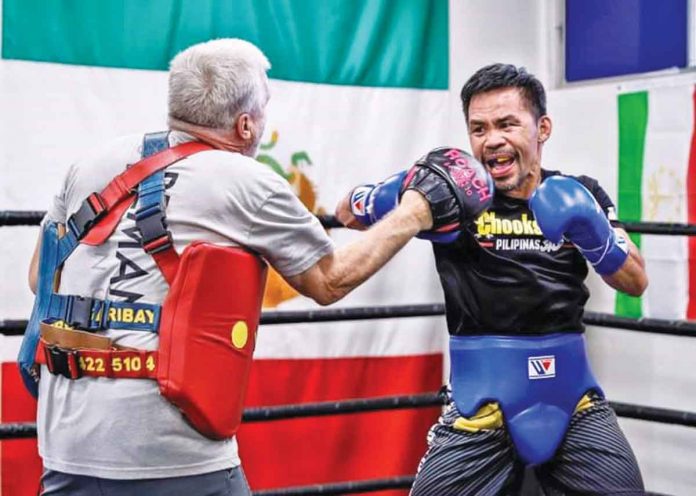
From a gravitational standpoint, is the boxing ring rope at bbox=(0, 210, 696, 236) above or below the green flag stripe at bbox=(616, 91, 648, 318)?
below

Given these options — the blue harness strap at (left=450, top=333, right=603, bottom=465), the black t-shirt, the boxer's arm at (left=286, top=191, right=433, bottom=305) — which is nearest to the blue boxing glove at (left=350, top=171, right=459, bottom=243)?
the black t-shirt

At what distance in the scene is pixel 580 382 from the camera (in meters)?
2.50

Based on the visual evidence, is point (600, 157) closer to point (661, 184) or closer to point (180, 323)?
point (661, 184)

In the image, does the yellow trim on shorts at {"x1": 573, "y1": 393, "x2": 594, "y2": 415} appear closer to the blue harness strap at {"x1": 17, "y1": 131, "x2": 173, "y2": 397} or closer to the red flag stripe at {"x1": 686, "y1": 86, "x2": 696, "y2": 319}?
the red flag stripe at {"x1": 686, "y1": 86, "x2": 696, "y2": 319}

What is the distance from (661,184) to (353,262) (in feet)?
5.67

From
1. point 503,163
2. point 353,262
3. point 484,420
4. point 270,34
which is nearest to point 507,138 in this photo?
point 503,163

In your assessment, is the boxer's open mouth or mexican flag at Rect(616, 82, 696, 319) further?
mexican flag at Rect(616, 82, 696, 319)

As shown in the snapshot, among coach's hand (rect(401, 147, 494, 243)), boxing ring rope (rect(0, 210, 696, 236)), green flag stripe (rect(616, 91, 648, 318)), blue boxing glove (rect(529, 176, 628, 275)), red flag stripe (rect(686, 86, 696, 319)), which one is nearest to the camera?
coach's hand (rect(401, 147, 494, 243))

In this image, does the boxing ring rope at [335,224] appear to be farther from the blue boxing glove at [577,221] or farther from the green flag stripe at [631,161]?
the blue boxing glove at [577,221]

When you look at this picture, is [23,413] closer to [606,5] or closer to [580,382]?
[580,382]

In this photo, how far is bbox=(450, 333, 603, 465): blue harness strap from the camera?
2436 mm

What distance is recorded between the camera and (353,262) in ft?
6.28

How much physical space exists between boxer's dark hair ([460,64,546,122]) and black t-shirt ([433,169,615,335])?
0.28 m

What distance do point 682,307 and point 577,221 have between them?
1106 millimetres
